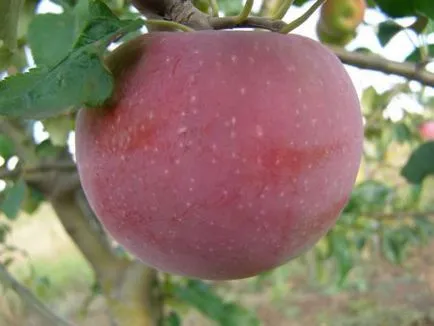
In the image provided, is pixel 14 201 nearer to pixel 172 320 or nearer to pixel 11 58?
pixel 11 58

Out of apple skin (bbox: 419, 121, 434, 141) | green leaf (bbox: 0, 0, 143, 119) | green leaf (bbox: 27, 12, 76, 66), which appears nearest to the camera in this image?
green leaf (bbox: 0, 0, 143, 119)

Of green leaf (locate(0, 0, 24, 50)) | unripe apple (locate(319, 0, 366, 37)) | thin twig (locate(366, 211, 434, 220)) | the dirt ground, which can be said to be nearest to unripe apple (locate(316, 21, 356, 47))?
unripe apple (locate(319, 0, 366, 37))

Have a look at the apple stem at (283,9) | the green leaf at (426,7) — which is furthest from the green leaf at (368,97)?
the apple stem at (283,9)

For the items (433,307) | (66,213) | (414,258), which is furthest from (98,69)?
(414,258)

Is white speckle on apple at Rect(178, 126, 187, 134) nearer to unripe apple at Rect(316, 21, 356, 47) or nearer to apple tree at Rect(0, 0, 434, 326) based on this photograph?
apple tree at Rect(0, 0, 434, 326)

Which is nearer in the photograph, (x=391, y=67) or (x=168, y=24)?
(x=168, y=24)

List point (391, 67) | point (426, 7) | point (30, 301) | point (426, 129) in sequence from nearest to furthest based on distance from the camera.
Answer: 1. point (426, 7)
2. point (391, 67)
3. point (30, 301)
4. point (426, 129)

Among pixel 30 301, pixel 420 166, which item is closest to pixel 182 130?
pixel 420 166
